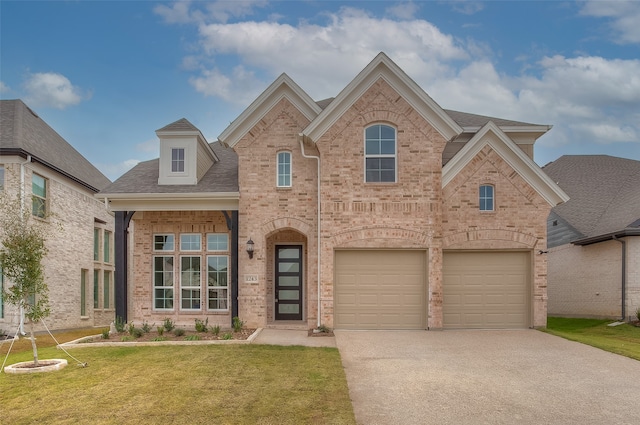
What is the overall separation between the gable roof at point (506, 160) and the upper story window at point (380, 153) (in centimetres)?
152

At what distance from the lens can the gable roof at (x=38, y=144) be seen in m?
16.9

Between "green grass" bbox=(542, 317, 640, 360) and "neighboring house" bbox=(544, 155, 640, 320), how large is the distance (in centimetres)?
78

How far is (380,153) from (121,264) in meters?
8.10

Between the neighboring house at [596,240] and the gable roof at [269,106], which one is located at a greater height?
the gable roof at [269,106]

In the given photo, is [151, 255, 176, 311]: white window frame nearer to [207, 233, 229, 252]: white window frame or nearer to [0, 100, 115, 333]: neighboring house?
[207, 233, 229, 252]: white window frame

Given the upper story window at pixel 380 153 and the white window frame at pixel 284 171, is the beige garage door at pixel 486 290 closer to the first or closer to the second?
the upper story window at pixel 380 153

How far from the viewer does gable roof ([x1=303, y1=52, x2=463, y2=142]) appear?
1462cm

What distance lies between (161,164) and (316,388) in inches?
420

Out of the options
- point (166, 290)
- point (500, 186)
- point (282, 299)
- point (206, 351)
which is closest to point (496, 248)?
point (500, 186)

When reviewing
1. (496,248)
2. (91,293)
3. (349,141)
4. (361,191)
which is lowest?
(91,293)

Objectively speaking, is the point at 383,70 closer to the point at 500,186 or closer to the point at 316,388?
the point at 500,186

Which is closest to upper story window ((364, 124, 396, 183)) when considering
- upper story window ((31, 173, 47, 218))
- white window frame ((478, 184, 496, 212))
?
white window frame ((478, 184, 496, 212))

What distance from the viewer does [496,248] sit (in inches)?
598

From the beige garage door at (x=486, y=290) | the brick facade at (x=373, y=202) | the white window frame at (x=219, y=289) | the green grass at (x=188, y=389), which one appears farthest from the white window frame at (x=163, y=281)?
the beige garage door at (x=486, y=290)
